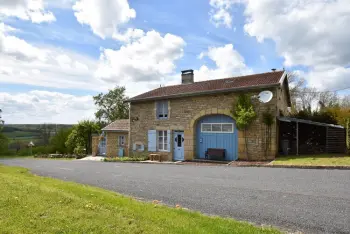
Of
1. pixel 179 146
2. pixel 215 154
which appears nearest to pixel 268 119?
pixel 215 154

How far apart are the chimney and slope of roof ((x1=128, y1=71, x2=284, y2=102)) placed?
0.99 metres

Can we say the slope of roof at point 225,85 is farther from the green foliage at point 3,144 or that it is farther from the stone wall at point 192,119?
the green foliage at point 3,144

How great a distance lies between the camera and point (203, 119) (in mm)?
17812

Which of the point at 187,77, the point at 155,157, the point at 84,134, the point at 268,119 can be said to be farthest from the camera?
the point at 84,134

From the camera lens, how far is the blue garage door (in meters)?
16.4

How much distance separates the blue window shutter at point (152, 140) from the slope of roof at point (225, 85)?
253cm

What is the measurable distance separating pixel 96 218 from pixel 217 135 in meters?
13.2

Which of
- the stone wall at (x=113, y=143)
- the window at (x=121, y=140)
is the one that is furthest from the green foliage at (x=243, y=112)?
the window at (x=121, y=140)

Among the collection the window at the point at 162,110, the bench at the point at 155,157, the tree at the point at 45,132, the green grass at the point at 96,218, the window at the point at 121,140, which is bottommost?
the bench at the point at 155,157

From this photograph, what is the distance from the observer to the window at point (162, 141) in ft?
63.8

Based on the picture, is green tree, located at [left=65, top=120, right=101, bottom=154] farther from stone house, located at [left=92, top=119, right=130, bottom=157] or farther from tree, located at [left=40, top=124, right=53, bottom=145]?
tree, located at [left=40, top=124, right=53, bottom=145]

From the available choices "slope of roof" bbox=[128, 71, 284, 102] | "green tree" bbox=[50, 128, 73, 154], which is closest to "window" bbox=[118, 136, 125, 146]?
"slope of roof" bbox=[128, 71, 284, 102]

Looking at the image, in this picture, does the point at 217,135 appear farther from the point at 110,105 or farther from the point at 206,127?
the point at 110,105

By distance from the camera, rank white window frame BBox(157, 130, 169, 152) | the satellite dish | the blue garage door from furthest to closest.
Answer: white window frame BBox(157, 130, 169, 152) < the blue garage door < the satellite dish
